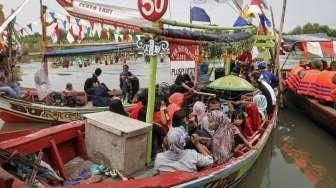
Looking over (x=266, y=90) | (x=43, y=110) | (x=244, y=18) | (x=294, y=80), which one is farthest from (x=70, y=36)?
(x=266, y=90)

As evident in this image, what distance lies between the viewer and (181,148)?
4746 mm

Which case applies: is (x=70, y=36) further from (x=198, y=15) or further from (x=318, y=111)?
(x=318, y=111)

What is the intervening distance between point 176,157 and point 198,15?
649 cm

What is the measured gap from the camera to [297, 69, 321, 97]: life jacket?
11.6m

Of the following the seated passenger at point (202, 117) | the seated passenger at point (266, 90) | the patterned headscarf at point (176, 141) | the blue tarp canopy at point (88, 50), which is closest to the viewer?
the patterned headscarf at point (176, 141)

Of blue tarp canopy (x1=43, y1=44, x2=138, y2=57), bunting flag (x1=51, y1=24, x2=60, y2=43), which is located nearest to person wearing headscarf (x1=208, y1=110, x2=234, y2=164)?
blue tarp canopy (x1=43, y1=44, x2=138, y2=57)

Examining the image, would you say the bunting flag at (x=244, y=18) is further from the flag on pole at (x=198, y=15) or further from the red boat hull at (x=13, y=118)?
the red boat hull at (x=13, y=118)

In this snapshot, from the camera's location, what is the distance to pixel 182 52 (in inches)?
222

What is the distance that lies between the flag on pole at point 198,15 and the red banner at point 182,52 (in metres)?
4.73

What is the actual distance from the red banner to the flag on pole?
473 cm

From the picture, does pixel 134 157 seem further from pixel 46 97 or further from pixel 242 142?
pixel 46 97

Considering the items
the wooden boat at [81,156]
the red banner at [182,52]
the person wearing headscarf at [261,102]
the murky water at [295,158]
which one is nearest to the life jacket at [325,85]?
the murky water at [295,158]

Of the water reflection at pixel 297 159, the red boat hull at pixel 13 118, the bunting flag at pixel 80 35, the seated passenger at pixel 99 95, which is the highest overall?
the bunting flag at pixel 80 35

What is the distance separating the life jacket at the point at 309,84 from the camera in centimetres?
1158
